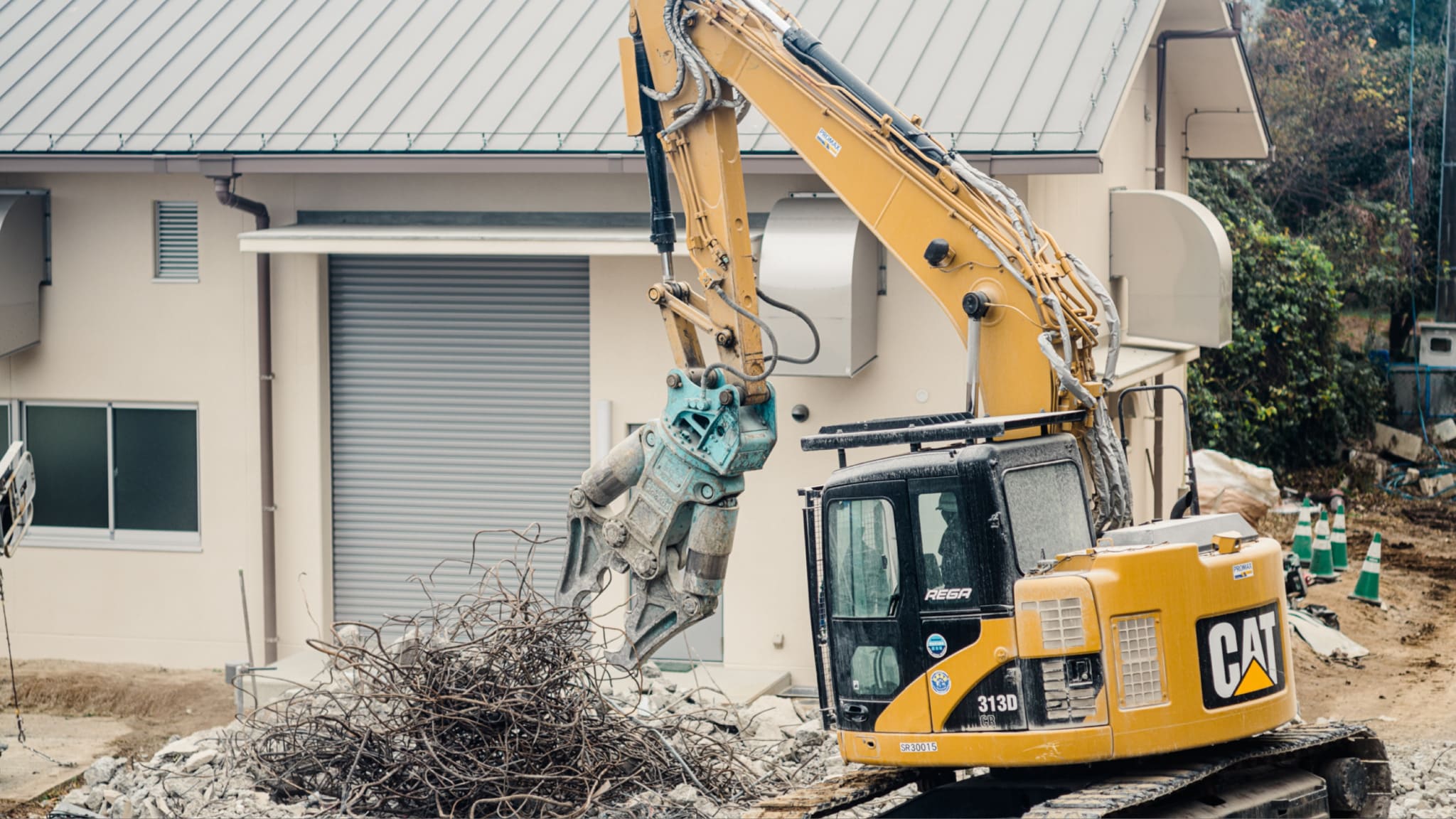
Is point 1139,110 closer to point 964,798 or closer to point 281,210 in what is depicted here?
point 281,210

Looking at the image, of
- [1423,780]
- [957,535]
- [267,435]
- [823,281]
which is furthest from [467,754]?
[1423,780]

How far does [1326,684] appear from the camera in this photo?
15.1 m

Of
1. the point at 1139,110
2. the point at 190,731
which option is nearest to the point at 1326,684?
the point at 1139,110

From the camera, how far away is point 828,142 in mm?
9172

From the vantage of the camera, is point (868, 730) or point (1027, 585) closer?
point (1027, 585)

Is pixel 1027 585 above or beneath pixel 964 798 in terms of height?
above

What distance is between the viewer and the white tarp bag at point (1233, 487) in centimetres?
2084

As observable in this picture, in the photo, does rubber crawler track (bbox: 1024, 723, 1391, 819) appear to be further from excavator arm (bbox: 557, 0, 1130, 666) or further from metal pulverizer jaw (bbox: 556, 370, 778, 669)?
metal pulverizer jaw (bbox: 556, 370, 778, 669)

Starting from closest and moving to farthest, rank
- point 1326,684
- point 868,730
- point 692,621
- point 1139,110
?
point 868,730 < point 692,621 < point 1326,684 < point 1139,110

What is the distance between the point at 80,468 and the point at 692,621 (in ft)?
29.9

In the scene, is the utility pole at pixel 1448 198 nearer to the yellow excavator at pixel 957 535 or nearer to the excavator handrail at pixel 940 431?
the yellow excavator at pixel 957 535

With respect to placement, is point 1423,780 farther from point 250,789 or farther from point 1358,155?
point 1358,155

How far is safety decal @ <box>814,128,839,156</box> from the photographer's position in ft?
30.0

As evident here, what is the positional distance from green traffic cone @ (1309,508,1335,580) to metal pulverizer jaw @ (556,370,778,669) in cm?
1154
